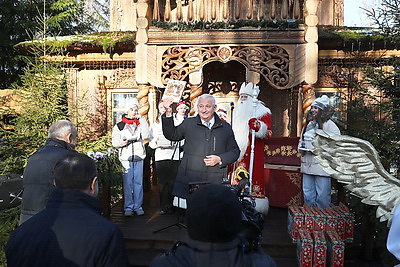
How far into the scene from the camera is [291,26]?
25.1ft

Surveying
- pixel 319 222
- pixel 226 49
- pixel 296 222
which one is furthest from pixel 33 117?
pixel 319 222

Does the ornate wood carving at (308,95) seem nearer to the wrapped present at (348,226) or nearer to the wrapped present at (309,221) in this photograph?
the wrapped present at (348,226)

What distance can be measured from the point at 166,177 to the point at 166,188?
192 mm

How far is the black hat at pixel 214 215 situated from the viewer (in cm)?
147

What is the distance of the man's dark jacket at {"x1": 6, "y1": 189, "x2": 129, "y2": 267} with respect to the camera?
5.92 ft

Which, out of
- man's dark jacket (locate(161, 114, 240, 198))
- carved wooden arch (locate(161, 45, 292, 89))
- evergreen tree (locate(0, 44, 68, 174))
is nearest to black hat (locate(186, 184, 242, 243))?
man's dark jacket (locate(161, 114, 240, 198))

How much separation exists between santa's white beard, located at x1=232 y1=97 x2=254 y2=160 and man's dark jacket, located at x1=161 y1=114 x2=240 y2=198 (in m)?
1.69

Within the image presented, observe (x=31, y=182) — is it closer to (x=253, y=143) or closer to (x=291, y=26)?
(x=253, y=143)

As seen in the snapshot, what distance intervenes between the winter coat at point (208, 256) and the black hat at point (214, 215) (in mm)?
28

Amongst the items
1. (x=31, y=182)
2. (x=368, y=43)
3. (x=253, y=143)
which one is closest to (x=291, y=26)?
(x=368, y=43)

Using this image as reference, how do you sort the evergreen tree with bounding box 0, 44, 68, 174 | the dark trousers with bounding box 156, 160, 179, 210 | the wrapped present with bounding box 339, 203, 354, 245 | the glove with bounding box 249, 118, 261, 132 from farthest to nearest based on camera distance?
the evergreen tree with bounding box 0, 44, 68, 174
the dark trousers with bounding box 156, 160, 179, 210
the glove with bounding box 249, 118, 261, 132
the wrapped present with bounding box 339, 203, 354, 245

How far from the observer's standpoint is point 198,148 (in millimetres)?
4141

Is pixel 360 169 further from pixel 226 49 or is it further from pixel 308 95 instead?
pixel 226 49

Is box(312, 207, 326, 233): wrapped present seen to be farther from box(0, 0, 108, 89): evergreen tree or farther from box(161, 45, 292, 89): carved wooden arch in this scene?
box(0, 0, 108, 89): evergreen tree
